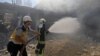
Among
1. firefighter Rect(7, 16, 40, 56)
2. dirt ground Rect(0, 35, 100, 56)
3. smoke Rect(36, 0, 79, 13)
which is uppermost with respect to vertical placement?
smoke Rect(36, 0, 79, 13)

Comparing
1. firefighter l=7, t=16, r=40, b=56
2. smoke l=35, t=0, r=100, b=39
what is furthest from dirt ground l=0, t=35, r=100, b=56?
firefighter l=7, t=16, r=40, b=56

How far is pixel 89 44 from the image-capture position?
12.1m

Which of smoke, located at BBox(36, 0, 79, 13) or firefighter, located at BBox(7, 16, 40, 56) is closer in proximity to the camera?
firefighter, located at BBox(7, 16, 40, 56)

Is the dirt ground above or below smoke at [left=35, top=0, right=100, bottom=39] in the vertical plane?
below

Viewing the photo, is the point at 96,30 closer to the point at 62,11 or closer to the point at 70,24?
the point at 70,24

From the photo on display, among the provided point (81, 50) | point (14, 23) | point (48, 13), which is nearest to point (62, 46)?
point (81, 50)

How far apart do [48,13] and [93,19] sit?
6361 millimetres

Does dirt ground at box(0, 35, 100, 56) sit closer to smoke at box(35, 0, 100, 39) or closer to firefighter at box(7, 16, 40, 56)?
smoke at box(35, 0, 100, 39)

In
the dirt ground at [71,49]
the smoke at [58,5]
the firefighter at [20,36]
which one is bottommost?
the dirt ground at [71,49]

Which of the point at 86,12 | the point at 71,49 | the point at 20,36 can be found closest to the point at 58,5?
the point at 86,12

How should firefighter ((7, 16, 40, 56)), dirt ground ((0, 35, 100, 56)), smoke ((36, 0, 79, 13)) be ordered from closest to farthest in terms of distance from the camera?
firefighter ((7, 16, 40, 56)), dirt ground ((0, 35, 100, 56)), smoke ((36, 0, 79, 13))

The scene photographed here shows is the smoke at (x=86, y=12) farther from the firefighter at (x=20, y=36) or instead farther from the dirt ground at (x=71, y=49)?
the firefighter at (x=20, y=36)

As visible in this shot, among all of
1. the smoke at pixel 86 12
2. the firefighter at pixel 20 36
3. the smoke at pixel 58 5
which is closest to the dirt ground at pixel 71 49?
the smoke at pixel 86 12

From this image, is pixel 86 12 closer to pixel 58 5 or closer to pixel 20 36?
pixel 58 5
